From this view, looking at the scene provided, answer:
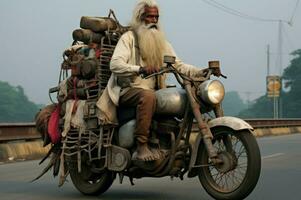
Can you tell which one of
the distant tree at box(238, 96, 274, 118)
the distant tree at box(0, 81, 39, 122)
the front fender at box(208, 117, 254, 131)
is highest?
the front fender at box(208, 117, 254, 131)

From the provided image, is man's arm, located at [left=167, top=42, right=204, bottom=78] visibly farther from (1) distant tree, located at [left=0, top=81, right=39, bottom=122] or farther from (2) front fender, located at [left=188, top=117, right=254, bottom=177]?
(1) distant tree, located at [left=0, top=81, right=39, bottom=122]

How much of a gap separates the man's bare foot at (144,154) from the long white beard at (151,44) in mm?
891

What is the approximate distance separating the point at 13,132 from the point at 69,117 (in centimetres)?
799

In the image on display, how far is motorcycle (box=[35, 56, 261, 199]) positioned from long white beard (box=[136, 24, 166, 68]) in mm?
405

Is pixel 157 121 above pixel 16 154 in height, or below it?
above

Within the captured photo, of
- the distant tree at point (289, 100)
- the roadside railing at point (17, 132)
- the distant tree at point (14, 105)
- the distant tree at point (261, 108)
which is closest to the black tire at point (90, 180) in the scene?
the roadside railing at point (17, 132)

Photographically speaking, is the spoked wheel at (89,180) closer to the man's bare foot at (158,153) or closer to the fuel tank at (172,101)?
the man's bare foot at (158,153)

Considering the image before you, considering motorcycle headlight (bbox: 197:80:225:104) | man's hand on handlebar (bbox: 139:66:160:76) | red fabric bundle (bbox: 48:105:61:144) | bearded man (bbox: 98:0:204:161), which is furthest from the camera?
red fabric bundle (bbox: 48:105:61:144)

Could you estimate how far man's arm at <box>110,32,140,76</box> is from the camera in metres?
6.76

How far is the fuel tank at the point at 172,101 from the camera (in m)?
6.59

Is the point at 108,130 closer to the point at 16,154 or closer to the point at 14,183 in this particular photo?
the point at 14,183

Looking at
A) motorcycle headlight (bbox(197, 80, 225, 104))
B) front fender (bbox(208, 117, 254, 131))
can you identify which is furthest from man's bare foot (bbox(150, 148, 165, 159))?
motorcycle headlight (bbox(197, 80, 225, 104))

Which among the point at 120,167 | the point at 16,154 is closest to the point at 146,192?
the point at 120,167

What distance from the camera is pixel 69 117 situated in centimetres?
758
